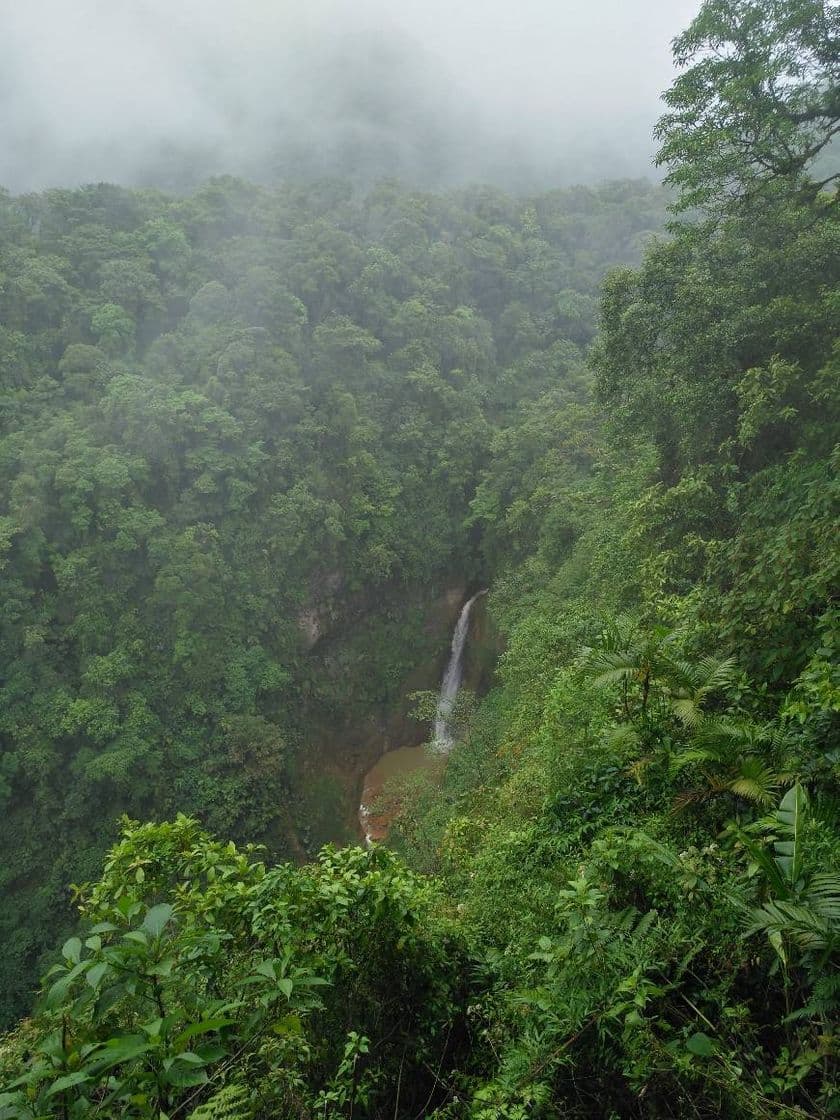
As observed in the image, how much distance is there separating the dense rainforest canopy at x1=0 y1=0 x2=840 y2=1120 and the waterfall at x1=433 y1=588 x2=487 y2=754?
1.54 meters

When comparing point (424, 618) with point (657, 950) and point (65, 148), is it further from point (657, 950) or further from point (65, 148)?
point (65, 148)

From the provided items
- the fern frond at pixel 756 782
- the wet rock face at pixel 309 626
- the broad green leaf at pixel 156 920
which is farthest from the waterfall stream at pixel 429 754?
the broad green leaf at pixel 156 920

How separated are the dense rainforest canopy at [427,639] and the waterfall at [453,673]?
1.54 metres

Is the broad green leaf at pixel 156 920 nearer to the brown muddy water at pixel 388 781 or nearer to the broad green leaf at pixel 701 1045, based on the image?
the broad green leaf at pixel 701 1045

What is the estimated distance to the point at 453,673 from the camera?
1991cm

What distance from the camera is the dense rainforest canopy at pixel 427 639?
2.31 m

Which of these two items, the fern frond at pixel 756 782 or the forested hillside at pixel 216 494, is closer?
the fern frond at pixel 756 782

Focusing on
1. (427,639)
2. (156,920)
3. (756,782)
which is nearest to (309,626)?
(427,639)

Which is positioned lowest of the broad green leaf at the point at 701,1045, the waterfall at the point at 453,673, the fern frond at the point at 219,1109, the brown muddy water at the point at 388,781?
the brown muddy water at the point at 388,781

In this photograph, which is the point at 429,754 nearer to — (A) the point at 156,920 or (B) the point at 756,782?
(B) the point at 756,782

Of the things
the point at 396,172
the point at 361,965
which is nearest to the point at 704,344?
the point at 361,965

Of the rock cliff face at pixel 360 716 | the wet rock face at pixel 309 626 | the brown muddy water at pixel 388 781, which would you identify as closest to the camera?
the brown muddy water at pixel 388 781

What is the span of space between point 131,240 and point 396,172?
3246 centimetres

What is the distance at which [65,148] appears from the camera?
134ft
